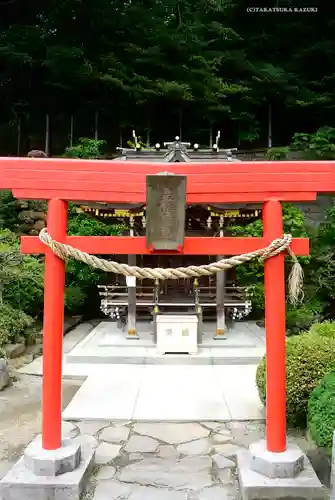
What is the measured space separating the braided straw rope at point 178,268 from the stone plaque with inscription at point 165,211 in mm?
255

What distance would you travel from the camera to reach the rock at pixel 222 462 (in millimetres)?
4289

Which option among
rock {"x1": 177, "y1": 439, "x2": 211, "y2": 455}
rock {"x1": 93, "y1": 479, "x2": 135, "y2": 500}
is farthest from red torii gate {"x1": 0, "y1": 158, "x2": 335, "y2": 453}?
rock {"x1": 177, "y1": 439, "x2": 211, "y2": 455}

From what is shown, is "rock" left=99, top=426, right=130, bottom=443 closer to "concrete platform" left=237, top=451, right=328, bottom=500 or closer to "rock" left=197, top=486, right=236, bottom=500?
→ "rock" left=197, top=486, right=236, bottom=500

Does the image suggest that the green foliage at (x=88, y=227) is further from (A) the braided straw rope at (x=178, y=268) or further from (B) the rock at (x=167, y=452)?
(A) the braided straw rope at (x=178, y=268)

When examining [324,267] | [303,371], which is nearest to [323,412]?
[303,371]

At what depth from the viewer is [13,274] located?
27.9 ft

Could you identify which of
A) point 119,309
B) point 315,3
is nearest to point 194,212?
point 119,309

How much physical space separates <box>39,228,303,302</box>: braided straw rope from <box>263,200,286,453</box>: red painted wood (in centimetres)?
11

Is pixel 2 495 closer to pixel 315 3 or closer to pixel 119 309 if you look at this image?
pixel 119 309

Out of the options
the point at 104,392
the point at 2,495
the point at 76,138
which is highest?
the point at 76,138

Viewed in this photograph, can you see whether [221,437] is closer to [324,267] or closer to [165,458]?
[165,458]

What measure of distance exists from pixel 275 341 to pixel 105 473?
7.12 feet

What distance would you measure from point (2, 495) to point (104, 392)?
308cm

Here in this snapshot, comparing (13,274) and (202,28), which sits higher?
(202,28)
